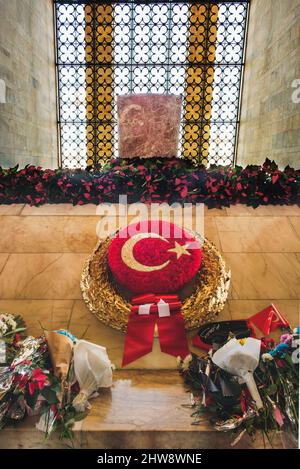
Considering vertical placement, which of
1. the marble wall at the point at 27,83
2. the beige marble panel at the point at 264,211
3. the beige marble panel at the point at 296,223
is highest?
the marble wall at the point at 27,83

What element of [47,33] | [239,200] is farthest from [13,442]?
[47,33]

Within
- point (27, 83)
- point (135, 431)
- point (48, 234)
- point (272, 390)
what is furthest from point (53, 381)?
point (27, 83)

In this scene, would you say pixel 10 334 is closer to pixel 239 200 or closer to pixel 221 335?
pixel 221 335

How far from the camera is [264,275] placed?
2699 millimetres

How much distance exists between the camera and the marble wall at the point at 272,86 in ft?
17.5

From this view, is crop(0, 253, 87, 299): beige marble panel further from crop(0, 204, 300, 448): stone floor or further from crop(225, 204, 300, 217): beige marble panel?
crop(225, 204, 300, 217): beige marble panel

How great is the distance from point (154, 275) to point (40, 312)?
806mm

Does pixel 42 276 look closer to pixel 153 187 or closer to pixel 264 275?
pixel 153 187

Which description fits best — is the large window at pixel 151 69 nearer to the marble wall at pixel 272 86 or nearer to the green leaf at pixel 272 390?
the marble wall at pixel 272 86

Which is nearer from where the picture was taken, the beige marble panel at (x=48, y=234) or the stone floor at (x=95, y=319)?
the stone floor at (x=95, y=319)

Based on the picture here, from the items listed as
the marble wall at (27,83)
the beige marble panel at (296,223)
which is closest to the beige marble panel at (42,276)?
the beige marble panel at (296,223)

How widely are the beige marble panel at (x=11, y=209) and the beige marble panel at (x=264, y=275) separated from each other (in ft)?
6.68

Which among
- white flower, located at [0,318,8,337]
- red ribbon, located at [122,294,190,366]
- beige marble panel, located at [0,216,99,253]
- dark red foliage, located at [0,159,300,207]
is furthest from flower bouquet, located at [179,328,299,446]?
dark red foliage, located at [0,159,300,207]
